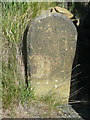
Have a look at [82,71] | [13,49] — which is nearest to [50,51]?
[13,49]

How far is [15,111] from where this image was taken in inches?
119

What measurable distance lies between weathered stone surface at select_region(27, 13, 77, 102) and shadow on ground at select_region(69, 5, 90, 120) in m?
0.18

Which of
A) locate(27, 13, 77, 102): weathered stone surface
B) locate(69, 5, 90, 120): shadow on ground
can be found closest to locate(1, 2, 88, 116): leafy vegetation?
locate(27, 13, 77, 102): weathered stone surface

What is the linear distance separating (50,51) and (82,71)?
59cm

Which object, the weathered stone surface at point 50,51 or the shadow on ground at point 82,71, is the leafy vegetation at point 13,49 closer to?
the weathered stone surface at point 50,51

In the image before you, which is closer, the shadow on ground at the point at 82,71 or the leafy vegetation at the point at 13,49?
the leafy vegetation at the point at 13,49

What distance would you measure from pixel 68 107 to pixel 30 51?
77cm

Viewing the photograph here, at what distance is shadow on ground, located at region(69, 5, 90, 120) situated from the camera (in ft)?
11.5

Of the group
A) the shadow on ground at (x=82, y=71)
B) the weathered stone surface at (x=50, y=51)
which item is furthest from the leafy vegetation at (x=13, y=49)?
the shadow on ground at (x=82, y=71)

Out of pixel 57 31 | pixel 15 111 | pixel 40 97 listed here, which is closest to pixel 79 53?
pixel 57 31

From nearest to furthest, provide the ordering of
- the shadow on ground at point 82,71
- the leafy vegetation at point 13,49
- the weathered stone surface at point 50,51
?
the leafy vegetation at point 13,49, the weathered stone surface at point 50,51, the shadow on ground at point 82,71

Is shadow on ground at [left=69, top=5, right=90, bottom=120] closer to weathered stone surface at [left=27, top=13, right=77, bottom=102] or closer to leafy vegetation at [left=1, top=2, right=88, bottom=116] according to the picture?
weathered stone surface at [left=27, top=13, right=77, bottom=102]

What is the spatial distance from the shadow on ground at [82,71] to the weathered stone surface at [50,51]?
18cm

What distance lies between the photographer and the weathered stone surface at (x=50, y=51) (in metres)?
3.21
